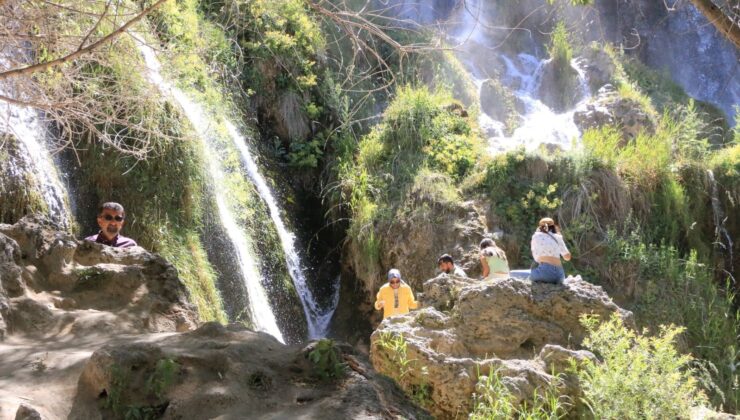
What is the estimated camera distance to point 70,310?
15.0 feet

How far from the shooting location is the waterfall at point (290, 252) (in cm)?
1034

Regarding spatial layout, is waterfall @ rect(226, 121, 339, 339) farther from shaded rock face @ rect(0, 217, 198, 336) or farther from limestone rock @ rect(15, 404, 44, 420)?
limestone rock @ rect(15, 404, 44, 420)

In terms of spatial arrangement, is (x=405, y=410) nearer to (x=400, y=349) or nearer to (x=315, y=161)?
(x=400, y=349)

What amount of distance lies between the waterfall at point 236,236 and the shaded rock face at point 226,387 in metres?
5.12

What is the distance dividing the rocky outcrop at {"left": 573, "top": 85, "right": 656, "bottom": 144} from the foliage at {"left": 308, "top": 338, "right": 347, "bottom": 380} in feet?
37.7

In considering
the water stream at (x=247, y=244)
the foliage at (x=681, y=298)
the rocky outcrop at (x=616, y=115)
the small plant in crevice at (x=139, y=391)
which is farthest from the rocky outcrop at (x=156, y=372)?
the rocky outcrop at (x=616, y=115)

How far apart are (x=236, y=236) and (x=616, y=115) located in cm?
874

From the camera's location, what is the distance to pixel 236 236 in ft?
30.3

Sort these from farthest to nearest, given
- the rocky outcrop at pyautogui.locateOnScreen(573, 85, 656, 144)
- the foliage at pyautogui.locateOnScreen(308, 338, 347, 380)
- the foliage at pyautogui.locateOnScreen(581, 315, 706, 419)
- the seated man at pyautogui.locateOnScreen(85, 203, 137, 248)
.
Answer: the rocky outcrop at pyautogui.locateOnScreen(573, 85, 656, 144), the seated man at pyautogui.locateOnScreen(85, 203, 137, 248), the foliage at pyautogui.locateOnScreen(581, 315, 706, 419), the foliage at pyautogui.locateOnScreen(308, 338, 347, 380)

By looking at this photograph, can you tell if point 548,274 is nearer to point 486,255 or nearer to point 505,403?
point 486,255

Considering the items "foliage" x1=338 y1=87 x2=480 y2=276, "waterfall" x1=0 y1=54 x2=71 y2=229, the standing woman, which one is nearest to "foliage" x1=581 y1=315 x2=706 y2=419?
the standing woman

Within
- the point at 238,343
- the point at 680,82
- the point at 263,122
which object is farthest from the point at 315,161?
the point at 680,82

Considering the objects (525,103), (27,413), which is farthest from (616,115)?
(27,413)

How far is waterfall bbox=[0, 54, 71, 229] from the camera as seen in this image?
6.81 metres
